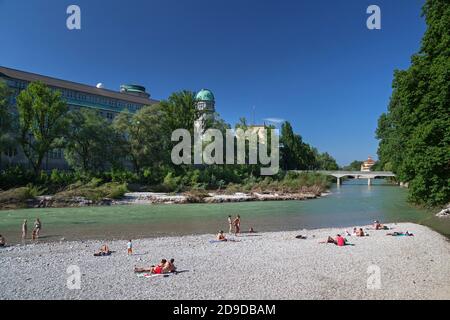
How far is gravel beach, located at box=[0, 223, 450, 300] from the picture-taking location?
37.3ft

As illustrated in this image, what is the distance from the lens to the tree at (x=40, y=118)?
167 feet

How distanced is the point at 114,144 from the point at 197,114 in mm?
19214

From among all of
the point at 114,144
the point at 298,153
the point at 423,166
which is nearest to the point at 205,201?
the point at 114,144

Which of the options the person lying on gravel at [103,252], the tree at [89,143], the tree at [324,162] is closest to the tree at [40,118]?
the tree at [89,143]

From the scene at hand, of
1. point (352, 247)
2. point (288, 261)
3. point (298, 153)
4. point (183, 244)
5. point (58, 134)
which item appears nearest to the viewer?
point (288, 261)

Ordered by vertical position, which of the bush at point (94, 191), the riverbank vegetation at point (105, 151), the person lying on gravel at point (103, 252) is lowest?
the person lying on gravel at point (103, 252)

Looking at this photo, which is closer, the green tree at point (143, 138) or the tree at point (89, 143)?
the tree at point (89, 143)

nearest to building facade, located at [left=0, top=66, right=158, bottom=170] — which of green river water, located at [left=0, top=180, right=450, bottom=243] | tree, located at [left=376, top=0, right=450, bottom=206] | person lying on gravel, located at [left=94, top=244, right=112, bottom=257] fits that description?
green river water, located at [left=0, top=180, right=450, bottom=243]

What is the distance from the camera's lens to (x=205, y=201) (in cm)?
5044

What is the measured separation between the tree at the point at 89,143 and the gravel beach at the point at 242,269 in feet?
131

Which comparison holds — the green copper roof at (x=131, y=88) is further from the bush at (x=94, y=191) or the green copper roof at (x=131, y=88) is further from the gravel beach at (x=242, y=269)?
the gravel beach at (x=242, y=269)

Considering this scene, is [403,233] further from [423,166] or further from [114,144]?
[114,144]

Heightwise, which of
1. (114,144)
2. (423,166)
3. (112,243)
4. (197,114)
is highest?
(197,114)

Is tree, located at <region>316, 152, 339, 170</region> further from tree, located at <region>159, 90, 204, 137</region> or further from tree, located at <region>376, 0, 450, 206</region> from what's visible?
tree, located at <region>376, 0, 450, 206</region>
